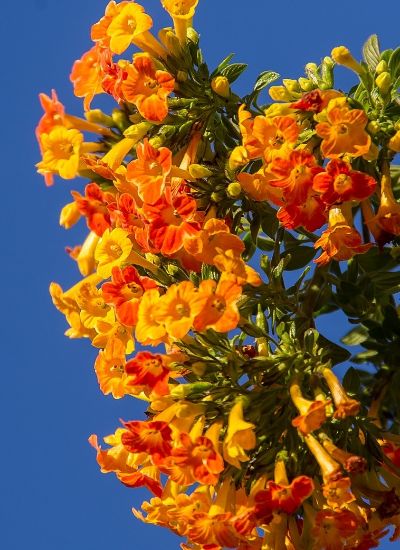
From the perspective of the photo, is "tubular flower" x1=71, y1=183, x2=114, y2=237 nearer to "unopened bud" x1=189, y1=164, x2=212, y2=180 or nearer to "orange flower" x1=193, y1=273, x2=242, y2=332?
"unopened bud" x1=189, y1=164, x2=212, y2=180

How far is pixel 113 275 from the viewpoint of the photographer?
4.41 metres

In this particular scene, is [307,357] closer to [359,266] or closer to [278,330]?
[278,330]

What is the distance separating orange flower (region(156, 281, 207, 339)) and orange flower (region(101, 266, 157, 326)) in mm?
218

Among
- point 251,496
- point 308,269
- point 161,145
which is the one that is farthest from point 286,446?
point 161,145

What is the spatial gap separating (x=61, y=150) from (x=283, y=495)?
1.64 meters

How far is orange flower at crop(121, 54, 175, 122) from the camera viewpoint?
14.6 ft

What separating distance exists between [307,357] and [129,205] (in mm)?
885

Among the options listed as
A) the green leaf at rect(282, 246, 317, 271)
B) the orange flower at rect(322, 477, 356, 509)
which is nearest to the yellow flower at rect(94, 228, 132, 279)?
the green leaf at rect(282, 246, 317, 271)

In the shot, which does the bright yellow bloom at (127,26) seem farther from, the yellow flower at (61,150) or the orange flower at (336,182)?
the orange flower at (336,182)

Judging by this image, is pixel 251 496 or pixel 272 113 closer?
pixel 251 496

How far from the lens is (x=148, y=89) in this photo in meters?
4.50

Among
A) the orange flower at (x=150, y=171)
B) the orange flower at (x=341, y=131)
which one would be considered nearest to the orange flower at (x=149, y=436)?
the orange flower at (x=150, y=171)

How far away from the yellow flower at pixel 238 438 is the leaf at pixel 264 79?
147 cm

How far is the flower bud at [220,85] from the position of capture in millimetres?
4633
